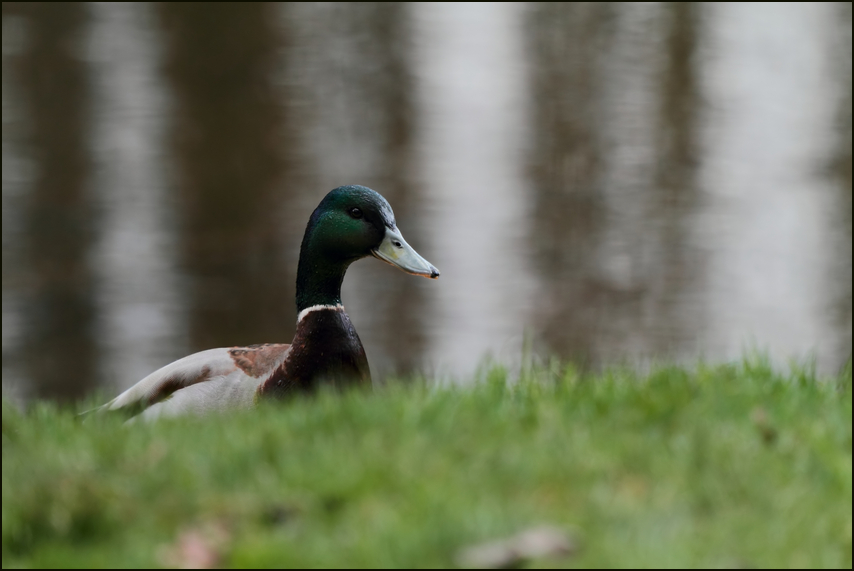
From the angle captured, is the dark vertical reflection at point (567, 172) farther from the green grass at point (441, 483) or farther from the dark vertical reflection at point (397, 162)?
the green grass at point (441, 483)

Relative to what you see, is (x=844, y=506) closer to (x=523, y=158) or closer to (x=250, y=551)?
(x=250, y=551)

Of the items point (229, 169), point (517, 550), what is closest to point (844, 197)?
point (229, 169)

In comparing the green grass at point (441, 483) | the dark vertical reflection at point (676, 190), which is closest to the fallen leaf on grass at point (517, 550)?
the green grass at point (441, 483)

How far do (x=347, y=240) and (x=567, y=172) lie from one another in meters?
7.53

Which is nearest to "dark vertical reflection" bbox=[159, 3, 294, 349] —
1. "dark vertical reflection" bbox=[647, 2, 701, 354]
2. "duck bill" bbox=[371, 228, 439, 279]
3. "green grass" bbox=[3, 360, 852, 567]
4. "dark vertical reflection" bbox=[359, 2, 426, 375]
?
"dark vertical reflection" bbox=[359, 2, 426, 375]

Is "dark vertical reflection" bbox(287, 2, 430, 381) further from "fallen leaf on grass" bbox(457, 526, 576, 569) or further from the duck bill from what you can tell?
"fallen leaf on grass" bbox(457, 526, 576, 569)

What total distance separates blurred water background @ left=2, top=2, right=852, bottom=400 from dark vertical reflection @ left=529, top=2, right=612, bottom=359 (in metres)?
0.04

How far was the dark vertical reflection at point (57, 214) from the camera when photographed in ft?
27.3

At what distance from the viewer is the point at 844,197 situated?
1082 centimetres

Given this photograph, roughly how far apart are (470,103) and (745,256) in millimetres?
4756

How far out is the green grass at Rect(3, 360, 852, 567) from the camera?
2244 millimetres

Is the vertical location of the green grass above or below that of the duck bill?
below

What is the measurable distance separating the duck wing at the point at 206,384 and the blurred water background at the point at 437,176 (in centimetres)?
248

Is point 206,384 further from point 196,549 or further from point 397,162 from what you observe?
point 397,162
